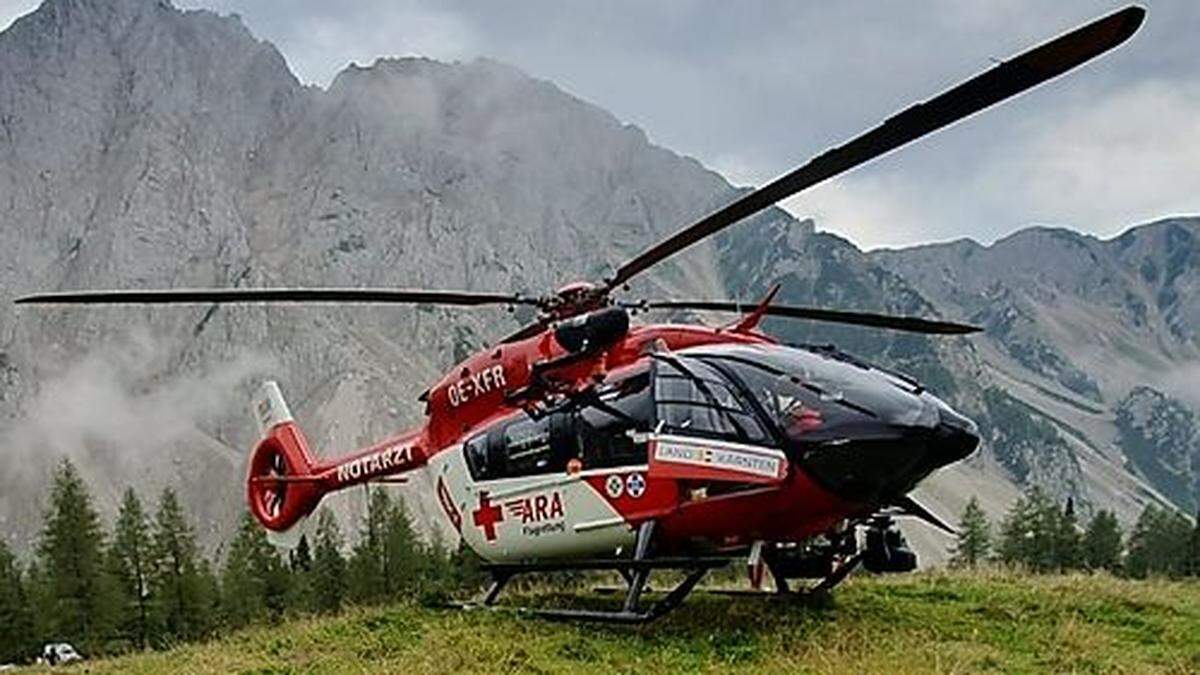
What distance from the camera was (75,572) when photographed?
53.1m

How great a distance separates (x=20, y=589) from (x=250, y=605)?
10.2 meters

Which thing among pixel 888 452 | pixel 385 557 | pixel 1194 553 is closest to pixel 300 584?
pixel 385 557

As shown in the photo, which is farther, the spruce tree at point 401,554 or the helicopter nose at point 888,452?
the spruce tree at point 401,554

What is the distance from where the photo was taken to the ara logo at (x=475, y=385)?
16234mm

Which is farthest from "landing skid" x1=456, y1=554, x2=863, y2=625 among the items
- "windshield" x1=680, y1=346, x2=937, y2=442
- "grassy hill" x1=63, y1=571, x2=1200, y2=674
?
"windshield" x1=680, y1=346, x2=937, y2=442

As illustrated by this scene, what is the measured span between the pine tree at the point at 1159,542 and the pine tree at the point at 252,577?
137 ft

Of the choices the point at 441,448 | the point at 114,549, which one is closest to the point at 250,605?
the point at 114,549

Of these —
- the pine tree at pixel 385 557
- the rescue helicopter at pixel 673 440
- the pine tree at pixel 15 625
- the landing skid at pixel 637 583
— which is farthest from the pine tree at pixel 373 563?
the landing skid at pixel 637 583

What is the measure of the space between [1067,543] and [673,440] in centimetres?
5414

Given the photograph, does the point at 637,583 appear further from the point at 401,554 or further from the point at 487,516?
the point at 401,554

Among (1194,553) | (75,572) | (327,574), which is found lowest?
(1194,553)

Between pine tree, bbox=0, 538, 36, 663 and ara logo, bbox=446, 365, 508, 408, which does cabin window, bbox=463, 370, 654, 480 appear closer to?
ara logo, bbox=446, 365, 508, 408

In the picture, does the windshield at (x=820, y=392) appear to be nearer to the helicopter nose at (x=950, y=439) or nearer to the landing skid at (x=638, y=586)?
the helicopter nose at (x=950, y=439)

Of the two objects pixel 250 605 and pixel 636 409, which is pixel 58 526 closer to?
pixel 250 605
